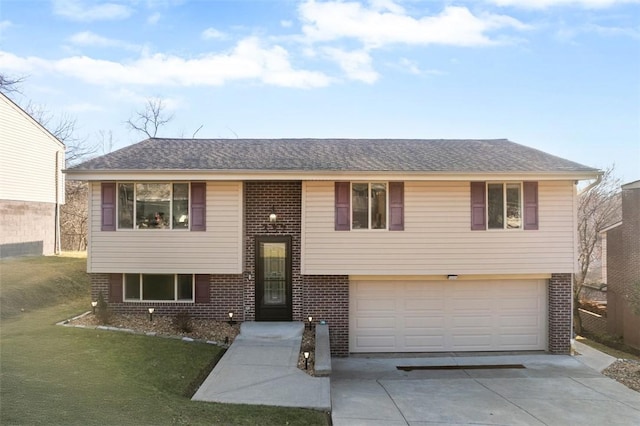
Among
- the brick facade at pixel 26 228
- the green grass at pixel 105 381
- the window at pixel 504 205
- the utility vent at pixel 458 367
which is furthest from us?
the brick facade at pixel 26 228

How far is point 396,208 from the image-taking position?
10.9 metres

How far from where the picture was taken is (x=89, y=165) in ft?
34.9

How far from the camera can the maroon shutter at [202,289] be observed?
11.3 metres

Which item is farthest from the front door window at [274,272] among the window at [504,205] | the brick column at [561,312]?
the brick column at [561,312]

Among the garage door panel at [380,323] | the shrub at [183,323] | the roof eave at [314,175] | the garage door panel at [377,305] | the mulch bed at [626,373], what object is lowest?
the mulch bed at [626,373]

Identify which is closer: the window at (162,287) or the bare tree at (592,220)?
the window at (162,287)

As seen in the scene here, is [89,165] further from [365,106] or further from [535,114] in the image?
[535,114]

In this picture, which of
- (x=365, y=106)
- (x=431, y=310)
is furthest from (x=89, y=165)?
(x=365, y=106)

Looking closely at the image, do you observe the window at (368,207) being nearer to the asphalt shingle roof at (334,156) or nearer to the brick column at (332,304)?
the asphalt shingle roof at (334,156)

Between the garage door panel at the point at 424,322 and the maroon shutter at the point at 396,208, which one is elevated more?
the maroon shutter at the point at 396,208

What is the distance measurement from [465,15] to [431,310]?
315 inches

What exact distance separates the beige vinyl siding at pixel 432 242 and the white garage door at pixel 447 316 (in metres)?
0.79

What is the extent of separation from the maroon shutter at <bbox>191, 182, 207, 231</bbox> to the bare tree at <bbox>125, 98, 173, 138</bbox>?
79.2 feet

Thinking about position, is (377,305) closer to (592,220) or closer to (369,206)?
Answer: (369,206)
